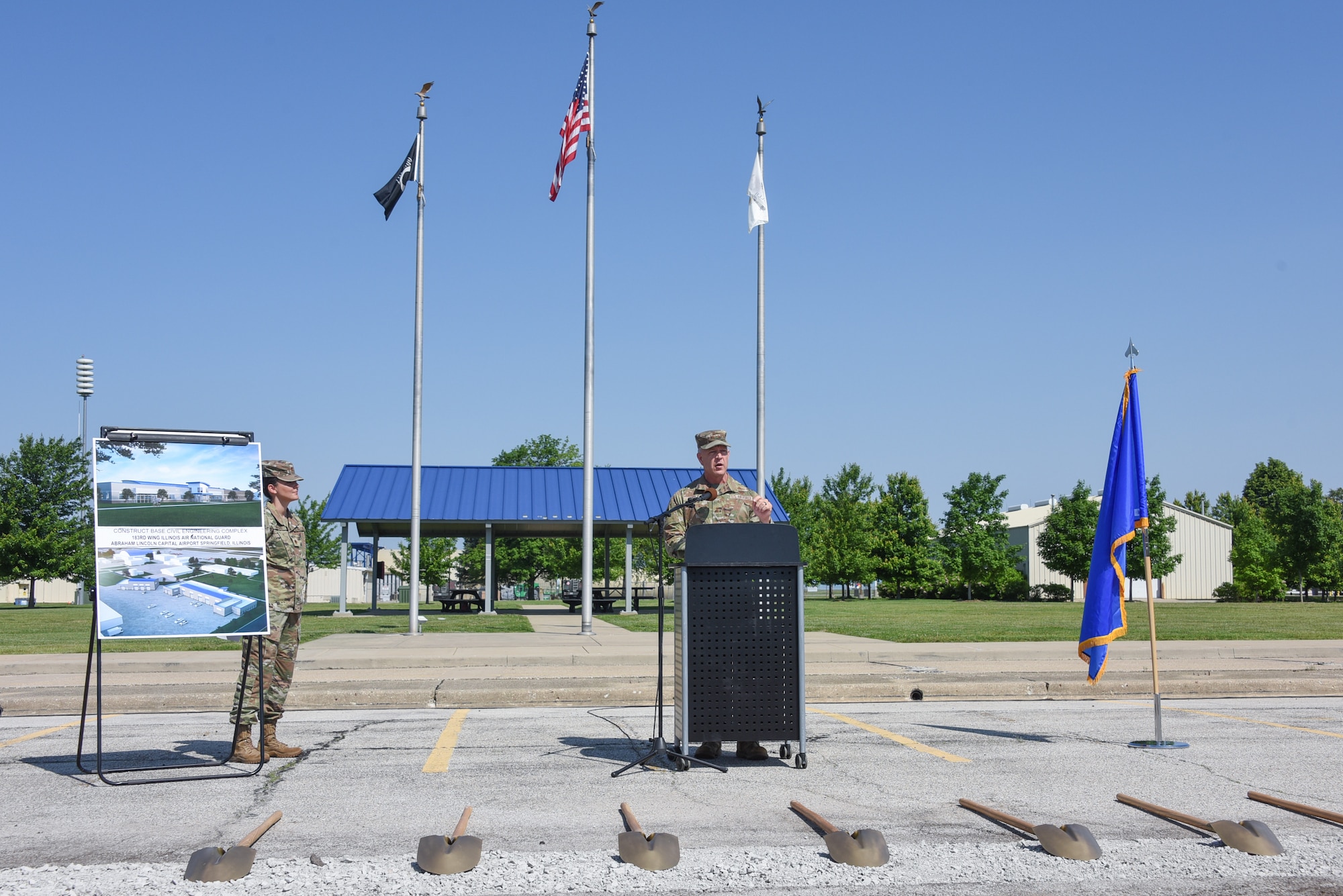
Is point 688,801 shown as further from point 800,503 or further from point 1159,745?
point 800,503

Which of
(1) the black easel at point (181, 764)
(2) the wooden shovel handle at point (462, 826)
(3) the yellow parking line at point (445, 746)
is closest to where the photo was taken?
(2) the wooden shovel handle at point (462, 826)

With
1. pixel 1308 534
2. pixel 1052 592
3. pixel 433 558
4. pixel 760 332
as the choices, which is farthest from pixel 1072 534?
pixel 760 332

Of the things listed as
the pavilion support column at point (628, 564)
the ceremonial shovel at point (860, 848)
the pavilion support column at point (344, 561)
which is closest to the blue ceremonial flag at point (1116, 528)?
the ceremonial shovel at point (860, 848)

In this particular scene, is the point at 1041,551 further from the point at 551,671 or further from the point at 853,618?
the point at 551,671

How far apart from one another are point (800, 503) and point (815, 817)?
66376mm

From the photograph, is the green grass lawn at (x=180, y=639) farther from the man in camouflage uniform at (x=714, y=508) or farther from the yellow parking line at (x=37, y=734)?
the man in camouflage uniform at (x=714, y=508)

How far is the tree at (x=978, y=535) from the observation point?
228 feet

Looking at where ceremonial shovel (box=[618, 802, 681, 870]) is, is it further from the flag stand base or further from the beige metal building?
the beige metal building

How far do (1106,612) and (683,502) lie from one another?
3.72 m

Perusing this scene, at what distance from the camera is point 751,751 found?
7.51m

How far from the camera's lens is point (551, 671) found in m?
14.0

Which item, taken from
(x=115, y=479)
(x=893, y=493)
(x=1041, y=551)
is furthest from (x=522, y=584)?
(x=115, y=479)

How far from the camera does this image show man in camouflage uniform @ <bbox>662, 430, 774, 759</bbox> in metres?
7.43

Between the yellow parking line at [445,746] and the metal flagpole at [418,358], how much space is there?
12150mm
